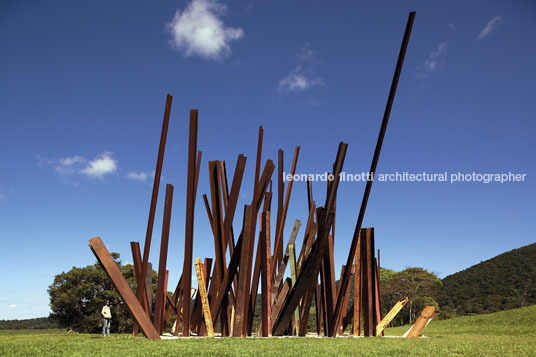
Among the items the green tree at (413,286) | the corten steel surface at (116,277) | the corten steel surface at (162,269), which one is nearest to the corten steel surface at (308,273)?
the corten steel surface at (162,269)

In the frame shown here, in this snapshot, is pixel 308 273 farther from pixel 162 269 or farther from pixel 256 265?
pixel 162 269

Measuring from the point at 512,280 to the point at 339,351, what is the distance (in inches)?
1755

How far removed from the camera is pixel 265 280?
7.98 metres

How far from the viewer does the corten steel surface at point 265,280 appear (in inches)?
315

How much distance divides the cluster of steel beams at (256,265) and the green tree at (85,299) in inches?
643

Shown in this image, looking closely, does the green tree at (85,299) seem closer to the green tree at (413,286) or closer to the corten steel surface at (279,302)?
the corten steel surface at (279,302)

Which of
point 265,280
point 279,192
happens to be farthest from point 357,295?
point 279,192

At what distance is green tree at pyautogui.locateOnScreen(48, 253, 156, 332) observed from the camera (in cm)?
2369

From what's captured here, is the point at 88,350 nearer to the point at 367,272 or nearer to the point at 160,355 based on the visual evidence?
the point at 160,355

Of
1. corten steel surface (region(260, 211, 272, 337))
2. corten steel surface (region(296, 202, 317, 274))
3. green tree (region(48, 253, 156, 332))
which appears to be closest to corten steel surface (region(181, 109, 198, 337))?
corten steel surface (region(260, 211, 272, 337))

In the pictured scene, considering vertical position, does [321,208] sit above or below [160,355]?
above

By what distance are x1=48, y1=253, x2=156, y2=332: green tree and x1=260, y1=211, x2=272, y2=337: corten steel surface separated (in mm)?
17758

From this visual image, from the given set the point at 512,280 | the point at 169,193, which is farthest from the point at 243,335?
the point at 512,280

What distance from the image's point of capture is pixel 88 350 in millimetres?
5469
